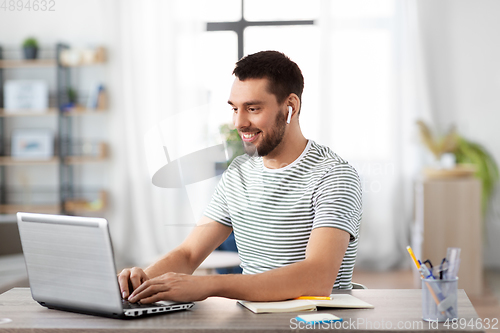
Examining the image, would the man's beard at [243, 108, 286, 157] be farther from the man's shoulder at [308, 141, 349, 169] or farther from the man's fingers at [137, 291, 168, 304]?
the man's fingers at [137, 291, 168, 304]

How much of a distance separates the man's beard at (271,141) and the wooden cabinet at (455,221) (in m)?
2.37

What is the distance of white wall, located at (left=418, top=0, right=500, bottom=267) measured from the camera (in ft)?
13.8

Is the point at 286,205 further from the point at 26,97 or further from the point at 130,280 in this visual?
the point at 26,97

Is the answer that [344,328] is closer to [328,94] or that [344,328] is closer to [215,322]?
[215,322]

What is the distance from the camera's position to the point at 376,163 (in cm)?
432

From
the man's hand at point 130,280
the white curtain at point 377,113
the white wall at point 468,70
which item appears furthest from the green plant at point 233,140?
the white wall at point 468,70

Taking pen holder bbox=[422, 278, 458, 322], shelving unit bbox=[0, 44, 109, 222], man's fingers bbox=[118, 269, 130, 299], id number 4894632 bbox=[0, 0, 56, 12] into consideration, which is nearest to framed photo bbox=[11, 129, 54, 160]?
shelving unit bbox=[0, 44, 109, 222]

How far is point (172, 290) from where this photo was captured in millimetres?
1021

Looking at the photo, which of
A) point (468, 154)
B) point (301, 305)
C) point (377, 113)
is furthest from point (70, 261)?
point (377, 113)

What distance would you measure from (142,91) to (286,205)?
342cm

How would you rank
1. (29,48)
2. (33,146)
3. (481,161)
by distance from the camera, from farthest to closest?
(33,146)
(29,48)
(481,161)

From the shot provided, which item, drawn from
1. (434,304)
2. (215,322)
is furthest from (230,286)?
(434,304)

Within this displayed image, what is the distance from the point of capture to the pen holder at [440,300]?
94cm

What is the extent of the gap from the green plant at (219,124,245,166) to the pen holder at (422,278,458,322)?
1.86 ft
